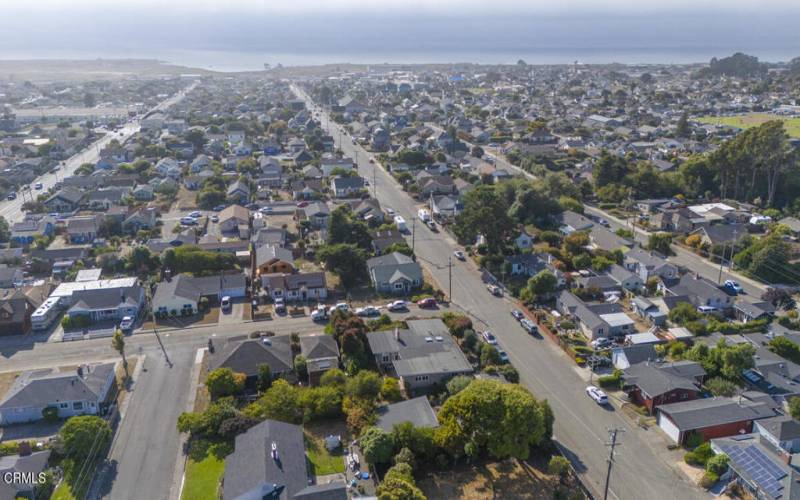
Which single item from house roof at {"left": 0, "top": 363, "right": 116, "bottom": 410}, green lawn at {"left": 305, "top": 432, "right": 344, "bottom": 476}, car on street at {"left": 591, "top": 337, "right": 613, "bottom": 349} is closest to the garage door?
car on street at {"left": 591, "top": 337, "right": 613, "bottom": 349}

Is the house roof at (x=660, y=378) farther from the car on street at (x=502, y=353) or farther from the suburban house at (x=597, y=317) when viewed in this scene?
the car on street at (x=502, y=353)

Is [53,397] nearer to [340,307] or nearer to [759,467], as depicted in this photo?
[340,307]

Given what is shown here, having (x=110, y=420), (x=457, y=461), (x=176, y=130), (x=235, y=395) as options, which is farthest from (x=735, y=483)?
(x=176, y=130)

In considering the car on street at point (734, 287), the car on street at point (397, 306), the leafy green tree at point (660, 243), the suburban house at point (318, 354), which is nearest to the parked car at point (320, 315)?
the suburban house at point (318, 354)

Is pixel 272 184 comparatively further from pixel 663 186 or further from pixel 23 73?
pixel 23 73

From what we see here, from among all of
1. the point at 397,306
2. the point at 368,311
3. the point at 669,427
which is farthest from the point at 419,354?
the point at 669,427

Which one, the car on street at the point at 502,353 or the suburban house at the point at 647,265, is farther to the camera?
the suburban house at the point at 647,265
